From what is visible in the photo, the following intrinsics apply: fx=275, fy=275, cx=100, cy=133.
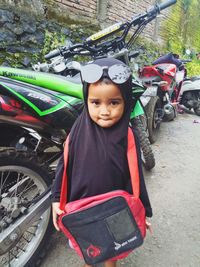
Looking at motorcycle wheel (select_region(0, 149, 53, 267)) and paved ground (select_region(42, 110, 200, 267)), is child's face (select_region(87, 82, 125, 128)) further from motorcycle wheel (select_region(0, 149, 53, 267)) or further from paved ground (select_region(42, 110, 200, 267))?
paved ground (select_region(42, 110, 200, 267))

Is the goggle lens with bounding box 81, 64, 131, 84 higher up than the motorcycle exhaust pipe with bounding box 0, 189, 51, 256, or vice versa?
the goggle lens with bounding box 81, 64, 131, 84

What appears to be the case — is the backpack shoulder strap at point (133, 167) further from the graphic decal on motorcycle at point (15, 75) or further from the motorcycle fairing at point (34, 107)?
the graphic decal on motorcycle at point (15, 75)

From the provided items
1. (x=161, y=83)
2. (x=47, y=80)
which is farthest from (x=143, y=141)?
(x=161, y=83)

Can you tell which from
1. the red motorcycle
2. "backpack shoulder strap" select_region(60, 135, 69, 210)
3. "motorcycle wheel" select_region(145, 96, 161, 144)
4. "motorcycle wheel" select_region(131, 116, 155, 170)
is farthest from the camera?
the red motorcycle

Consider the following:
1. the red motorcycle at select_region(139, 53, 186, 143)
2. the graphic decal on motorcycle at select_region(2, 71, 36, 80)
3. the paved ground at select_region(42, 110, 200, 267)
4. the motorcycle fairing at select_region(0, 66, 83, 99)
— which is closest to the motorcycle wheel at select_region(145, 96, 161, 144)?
the red motorcycle at select_region(139, 53, 186, 143)

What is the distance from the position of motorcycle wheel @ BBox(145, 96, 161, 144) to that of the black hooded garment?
2.51 m

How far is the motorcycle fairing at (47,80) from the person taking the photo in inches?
75.2

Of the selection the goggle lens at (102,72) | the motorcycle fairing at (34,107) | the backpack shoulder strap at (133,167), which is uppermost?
the goggle lens at (102,72)

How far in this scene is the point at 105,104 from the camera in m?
1.38

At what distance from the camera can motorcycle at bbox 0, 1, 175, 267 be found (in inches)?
68.0

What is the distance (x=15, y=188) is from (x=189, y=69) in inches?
337

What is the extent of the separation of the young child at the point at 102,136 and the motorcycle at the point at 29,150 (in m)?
0.33

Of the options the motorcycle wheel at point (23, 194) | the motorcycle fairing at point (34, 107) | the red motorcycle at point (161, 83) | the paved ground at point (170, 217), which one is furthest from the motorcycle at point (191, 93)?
the motorcycle wheel at point (23, 194)

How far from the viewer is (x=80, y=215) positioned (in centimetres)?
141
